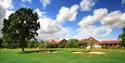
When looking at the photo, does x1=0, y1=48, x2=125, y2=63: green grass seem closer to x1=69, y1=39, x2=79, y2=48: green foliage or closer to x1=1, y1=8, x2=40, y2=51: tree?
x1=1, y1=8, x2=40, y2=51: tree

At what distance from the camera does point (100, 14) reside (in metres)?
42.5

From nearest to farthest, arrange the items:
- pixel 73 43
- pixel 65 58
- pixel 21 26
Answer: pixel 65 58
pixel 21 26
pixel 73 43

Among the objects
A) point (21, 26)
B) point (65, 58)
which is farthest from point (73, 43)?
point (65, 58)

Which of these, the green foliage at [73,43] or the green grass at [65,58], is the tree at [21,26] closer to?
the green grass at [65,58]

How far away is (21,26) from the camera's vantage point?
4838 centimetres

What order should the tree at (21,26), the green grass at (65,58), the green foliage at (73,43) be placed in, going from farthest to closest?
the green foliage at (73,43) → the tree at (21,26) → the green grass at (65,58)

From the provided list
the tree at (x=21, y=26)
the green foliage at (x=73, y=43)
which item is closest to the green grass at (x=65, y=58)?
the tree at (x=21, y=26)

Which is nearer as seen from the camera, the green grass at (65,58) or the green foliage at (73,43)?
the green grass at (65,58)

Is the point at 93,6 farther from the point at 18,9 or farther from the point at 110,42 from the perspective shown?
the point at 110,42

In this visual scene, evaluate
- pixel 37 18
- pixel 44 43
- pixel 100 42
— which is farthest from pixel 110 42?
pixel 37 18

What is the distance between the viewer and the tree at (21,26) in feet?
153

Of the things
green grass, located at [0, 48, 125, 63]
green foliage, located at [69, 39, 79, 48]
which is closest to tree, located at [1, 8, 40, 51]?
green grass, located at [0, 48, 125, 63]

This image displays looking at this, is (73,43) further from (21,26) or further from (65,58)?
(65,58)

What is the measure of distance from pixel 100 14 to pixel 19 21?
1530 centimetres
